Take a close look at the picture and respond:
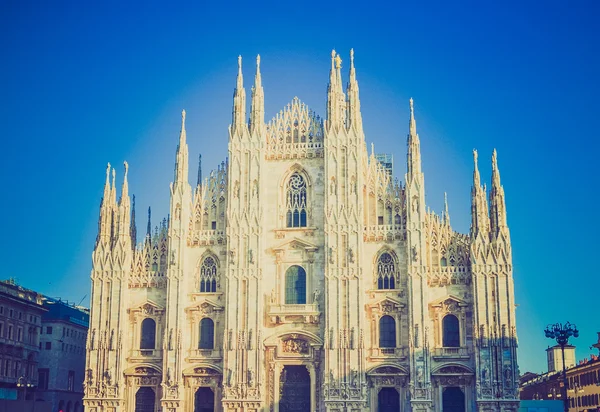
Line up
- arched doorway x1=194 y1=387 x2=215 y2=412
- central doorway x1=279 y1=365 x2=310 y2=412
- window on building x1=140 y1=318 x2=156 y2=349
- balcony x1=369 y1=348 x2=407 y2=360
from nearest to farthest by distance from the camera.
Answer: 1. balcony x1=369 y1=348 x2=407 y2=360
2. central doorway x1=279 y1=365 x2=310 y2=412
3. arched doorway x1=194 y1=387 x2=215 y2=412
4. window on building x1=140 y1=318 x2=156 y2=349

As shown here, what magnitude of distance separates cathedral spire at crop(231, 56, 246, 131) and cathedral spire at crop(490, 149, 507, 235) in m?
18.8

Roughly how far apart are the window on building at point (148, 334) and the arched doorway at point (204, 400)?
4.90 metres

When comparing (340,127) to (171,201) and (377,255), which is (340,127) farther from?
(171,201)

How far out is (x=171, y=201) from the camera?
62.2 meters

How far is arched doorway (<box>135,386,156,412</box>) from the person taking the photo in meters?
60.2

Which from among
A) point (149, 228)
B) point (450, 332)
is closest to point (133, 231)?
point (149, 228)

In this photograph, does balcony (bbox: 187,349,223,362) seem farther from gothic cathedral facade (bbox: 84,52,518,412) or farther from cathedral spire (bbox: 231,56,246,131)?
cathedral spire (bbox: 231,56,246,131)

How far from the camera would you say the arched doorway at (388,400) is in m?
57.2

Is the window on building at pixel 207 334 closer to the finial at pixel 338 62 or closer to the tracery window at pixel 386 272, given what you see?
the tracery window at pixel 386 272

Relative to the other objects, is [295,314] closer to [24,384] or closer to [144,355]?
[144,355]

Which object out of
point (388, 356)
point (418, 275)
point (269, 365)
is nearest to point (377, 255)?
point (418, 275)

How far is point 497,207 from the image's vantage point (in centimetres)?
5819

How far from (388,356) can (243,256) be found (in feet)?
40.9

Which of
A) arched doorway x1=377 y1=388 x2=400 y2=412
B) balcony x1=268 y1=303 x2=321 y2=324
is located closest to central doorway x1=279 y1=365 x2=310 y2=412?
balcony x1=268 y1=303 x2=321 y2=324
